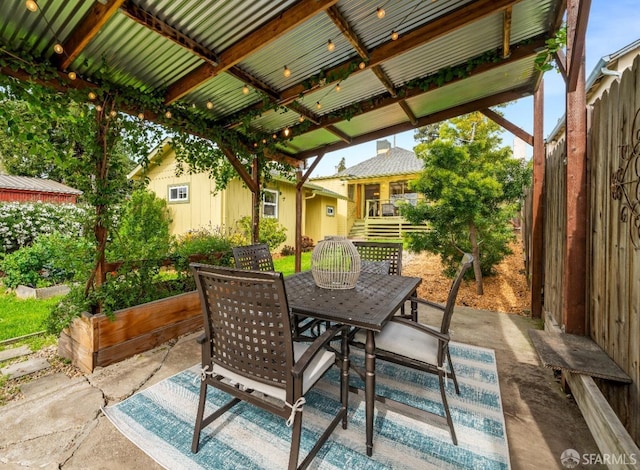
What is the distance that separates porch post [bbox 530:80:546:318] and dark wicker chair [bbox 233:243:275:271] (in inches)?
147

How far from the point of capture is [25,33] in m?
2.25

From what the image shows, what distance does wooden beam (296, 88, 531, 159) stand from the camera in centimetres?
404

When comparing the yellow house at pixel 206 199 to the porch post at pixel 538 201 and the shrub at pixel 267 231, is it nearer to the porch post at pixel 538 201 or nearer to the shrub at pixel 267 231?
the shrub at pixel 267 231

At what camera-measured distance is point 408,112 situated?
166 inches

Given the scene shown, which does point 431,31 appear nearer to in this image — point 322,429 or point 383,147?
point 322,429

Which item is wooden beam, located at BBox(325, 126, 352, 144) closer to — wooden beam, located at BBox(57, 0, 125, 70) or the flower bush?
wooden beam, located at BBox(57, 0, 125, 70)

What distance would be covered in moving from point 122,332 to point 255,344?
2.14 meters

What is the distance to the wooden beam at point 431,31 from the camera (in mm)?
2324

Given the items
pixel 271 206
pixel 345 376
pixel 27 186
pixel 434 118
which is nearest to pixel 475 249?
pixel 434 118

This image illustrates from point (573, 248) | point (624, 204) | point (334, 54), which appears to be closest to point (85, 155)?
point (334, 54)

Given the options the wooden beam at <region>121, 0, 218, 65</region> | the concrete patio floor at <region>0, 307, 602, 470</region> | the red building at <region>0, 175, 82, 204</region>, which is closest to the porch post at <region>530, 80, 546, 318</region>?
the concrete patio floor at <region>0, 307, 602, 470</region>

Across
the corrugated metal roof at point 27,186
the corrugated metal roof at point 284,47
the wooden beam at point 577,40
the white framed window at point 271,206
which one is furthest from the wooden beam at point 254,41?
the corrugated metal roof at point 27,186

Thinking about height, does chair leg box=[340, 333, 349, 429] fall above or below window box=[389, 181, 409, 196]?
below

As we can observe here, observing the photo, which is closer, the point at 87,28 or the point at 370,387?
the point at 370,387
